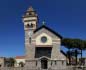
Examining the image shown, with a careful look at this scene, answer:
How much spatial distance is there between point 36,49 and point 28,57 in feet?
7.46

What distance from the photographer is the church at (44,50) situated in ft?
163

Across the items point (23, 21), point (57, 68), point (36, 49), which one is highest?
point (23, 21)

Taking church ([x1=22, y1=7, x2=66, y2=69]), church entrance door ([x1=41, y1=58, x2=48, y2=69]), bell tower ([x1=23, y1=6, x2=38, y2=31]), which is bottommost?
church entrance door ([x1=41, y1=58, x2=48, y2=69])

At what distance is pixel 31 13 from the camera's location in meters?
54.8

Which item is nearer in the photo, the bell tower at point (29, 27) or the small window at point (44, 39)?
the bell tower at point (29, 27)

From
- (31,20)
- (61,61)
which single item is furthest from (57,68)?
(31,20)

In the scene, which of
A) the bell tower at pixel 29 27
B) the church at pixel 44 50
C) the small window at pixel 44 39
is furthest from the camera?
the small window at pixel 44 39

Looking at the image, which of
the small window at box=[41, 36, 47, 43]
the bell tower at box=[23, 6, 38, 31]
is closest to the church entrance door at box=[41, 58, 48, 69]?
the small window at box=[41, 36, 47, 43]

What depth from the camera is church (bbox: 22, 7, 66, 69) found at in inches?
1961

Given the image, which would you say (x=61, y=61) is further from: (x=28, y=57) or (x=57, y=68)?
(x=28, y=57)

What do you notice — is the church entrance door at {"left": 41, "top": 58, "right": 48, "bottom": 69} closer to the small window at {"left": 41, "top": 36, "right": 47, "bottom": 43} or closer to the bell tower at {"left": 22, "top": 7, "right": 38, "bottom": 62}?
the bell tower at {"left": 22, "top": 7, "right": 38, "bottom": 62}

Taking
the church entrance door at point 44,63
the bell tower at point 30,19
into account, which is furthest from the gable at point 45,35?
the church entrance door at point 44,63

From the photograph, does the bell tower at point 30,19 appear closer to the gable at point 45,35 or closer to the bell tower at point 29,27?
the bell tower at point 29,27

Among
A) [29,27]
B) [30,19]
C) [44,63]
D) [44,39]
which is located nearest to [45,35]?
[44,39]
